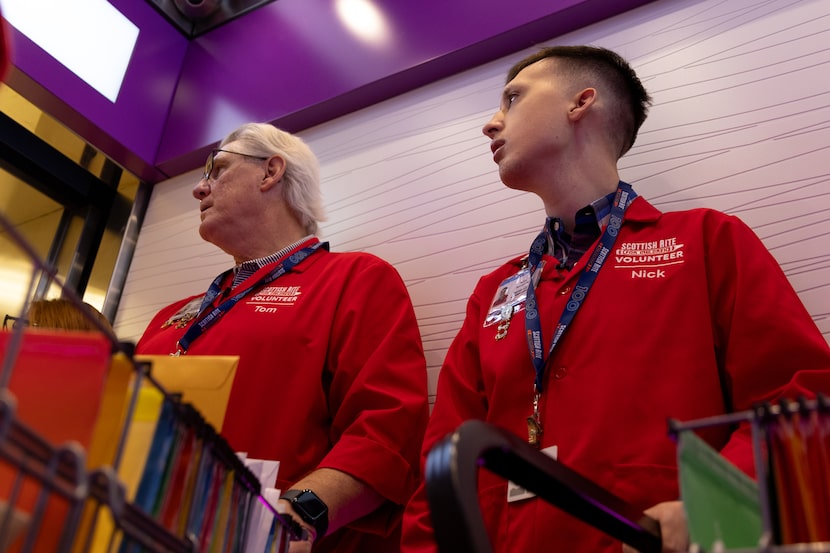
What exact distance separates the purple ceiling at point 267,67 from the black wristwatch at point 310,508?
1.47 meters

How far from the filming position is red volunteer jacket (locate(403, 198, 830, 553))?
1.27m

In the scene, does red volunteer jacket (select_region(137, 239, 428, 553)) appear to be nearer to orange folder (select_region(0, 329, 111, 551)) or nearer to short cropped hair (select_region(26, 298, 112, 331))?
short cropped hair (select_region(26, 298, 112, 331))

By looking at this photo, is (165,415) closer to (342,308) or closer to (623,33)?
(342,308)

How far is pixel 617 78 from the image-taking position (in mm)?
2027

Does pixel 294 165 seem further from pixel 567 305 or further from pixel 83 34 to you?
pixel 567 305

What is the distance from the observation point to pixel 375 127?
2.65m

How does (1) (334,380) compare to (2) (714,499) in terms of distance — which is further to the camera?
(1) (334,380)

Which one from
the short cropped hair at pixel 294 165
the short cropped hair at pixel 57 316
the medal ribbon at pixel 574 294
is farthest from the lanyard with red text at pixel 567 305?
the short cropped hair at pixel 57 316

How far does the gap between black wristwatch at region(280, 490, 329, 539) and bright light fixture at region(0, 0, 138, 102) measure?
192 centimetres

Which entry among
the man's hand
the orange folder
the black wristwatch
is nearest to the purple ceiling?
the black wristwatch

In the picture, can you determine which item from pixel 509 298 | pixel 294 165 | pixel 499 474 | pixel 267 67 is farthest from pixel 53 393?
pixel 267 67

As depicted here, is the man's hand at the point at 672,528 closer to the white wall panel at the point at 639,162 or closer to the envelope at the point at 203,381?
the envelope at the point at 203,381

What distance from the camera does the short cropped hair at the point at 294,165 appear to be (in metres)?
2.46

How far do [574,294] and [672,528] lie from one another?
657 millimetres
